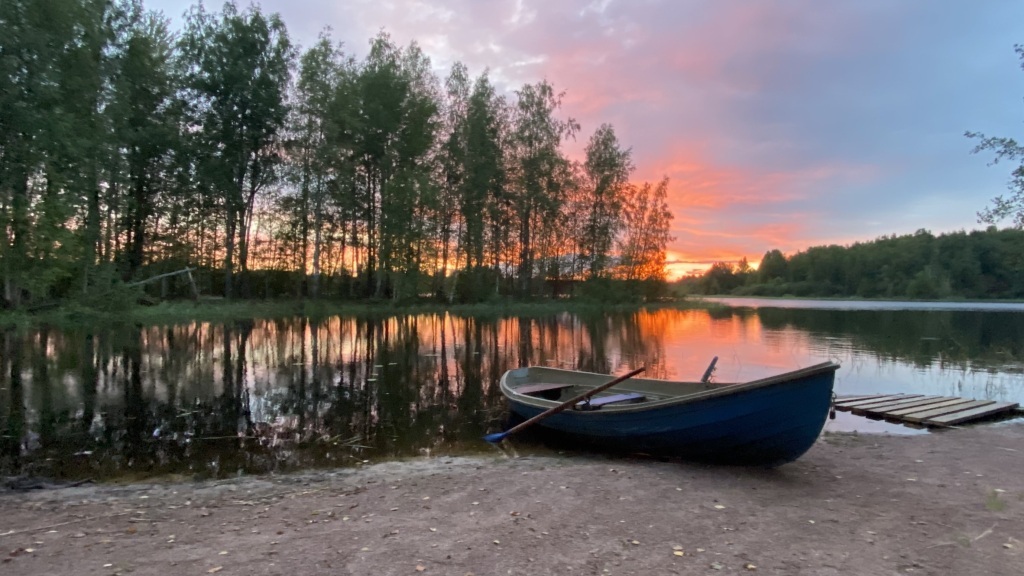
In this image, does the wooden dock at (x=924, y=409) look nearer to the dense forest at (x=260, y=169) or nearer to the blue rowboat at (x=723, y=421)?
the blue rowboat at (x=723, y=421)

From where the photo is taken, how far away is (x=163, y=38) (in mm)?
32188

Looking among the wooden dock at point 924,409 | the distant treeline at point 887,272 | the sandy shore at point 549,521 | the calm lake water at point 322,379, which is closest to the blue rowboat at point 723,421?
the sandy shore at point 549,521

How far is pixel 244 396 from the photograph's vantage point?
A: 12789mm

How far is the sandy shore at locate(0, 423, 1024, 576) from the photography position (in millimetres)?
4555

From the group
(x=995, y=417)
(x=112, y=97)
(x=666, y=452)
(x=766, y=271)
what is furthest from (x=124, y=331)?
(x=766, y=271)

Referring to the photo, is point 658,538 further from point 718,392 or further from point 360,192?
point 360,192

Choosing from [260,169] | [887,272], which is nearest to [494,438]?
[260,169]

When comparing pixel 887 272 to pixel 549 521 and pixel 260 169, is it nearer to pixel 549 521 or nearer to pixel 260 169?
pixel 260 169

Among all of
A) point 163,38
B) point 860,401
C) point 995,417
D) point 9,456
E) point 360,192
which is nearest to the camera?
point 9,456

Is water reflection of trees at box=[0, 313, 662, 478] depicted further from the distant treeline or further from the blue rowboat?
the distant treeline

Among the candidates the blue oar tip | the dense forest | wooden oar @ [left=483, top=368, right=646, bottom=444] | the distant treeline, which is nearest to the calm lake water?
the blue oar tip

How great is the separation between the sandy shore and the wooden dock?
301 cm

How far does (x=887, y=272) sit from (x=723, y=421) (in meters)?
126

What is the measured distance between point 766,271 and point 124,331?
151 m
